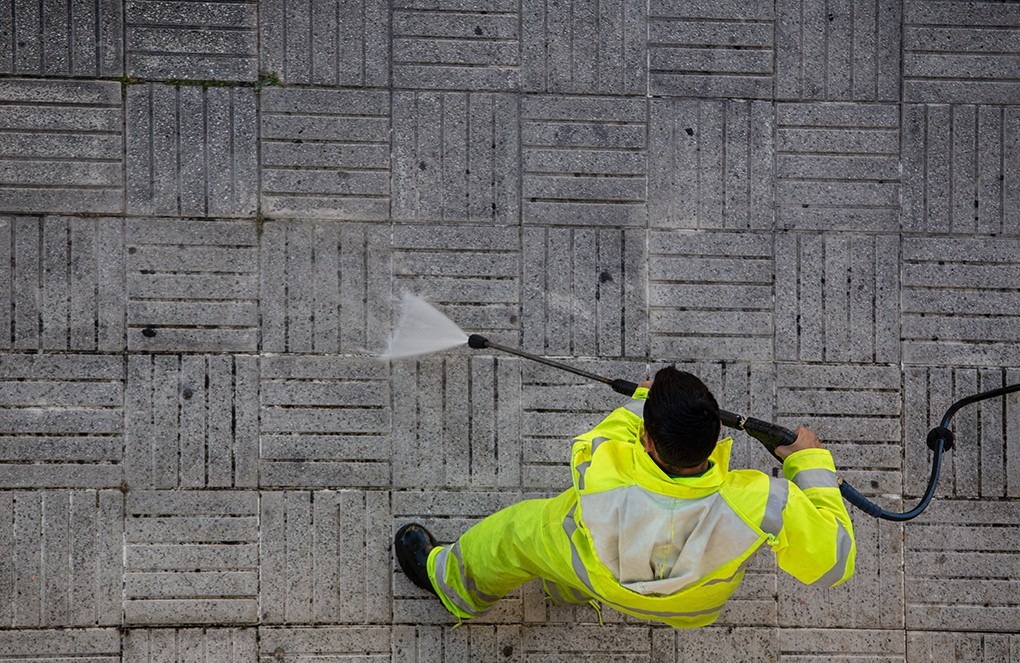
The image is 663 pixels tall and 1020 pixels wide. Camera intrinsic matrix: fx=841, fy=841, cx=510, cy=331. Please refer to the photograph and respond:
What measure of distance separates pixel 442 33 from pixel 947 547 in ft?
12.9

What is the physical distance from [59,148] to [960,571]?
17.6ft

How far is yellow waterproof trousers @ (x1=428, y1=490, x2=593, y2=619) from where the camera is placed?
3.45 meters

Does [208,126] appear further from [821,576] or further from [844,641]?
[844,641]

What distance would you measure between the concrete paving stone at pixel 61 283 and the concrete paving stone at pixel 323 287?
2.64 feet

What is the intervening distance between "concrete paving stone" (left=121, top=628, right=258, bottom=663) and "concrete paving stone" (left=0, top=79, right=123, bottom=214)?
226cm

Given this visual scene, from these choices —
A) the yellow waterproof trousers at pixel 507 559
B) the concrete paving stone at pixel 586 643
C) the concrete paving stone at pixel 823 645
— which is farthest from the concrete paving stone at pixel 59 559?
the concrete paving stone at pixel 823 645

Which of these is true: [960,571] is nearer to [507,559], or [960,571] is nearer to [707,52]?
[507,559]

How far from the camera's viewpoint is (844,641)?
456cm

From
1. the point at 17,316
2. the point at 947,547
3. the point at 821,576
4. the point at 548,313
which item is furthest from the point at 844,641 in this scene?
the point at 17,316

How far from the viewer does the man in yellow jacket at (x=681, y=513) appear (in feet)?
9.35

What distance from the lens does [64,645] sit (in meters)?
4.41

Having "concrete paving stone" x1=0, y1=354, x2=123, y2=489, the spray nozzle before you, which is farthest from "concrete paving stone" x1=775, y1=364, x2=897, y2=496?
"concrete paving stone" x1=0, y1=354, x2=123, y2=489

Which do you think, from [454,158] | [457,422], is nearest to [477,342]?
[457,422]

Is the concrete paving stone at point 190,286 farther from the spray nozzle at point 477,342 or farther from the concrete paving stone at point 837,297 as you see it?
the concrete paving stone at point 837,297
